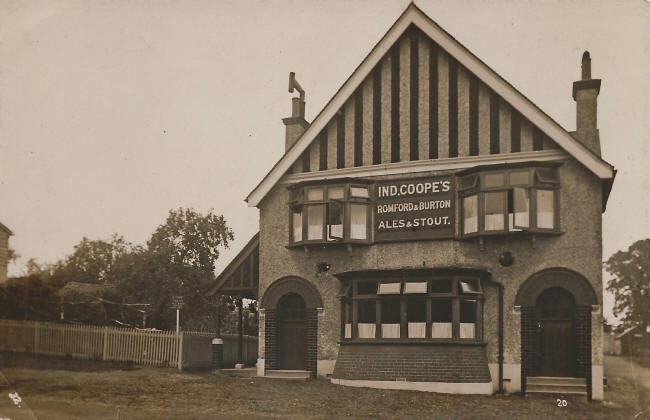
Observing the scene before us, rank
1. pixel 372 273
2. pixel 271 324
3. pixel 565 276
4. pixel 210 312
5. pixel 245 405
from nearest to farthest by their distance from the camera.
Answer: pixel 245 405 → pixel 565 276 → pixel 372 273 → pixel 271 324 → pixel 210 312

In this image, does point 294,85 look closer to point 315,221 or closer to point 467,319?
point 315,221

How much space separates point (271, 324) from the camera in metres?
25.1

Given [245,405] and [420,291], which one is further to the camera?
[420,291]

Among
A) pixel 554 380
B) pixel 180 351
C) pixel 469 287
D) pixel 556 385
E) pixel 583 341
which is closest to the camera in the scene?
pixel 583 341

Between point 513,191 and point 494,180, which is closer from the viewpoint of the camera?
point 513,191

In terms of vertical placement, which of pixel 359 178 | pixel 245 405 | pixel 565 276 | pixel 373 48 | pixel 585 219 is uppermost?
pixel 373 48

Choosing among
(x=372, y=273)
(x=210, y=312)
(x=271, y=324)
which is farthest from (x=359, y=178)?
(x=210, y=312)

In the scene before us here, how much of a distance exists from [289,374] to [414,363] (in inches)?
190

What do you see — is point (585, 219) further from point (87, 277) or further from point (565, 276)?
point (87, 277)

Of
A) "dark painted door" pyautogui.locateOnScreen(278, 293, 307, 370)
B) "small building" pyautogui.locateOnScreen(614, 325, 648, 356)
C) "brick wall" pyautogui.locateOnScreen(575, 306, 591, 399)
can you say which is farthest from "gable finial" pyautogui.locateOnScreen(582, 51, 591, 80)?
"dark painted door" pyautogui.locateOnScreen(278, 293, 307, 370)

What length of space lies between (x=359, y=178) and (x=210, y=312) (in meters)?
19.8

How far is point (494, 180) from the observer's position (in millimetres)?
22250

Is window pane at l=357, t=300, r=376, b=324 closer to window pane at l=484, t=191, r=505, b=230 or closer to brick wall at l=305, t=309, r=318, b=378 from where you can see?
brick wall at l=305, t=309, r=318, b=378

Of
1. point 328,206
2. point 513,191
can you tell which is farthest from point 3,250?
point 513,191
